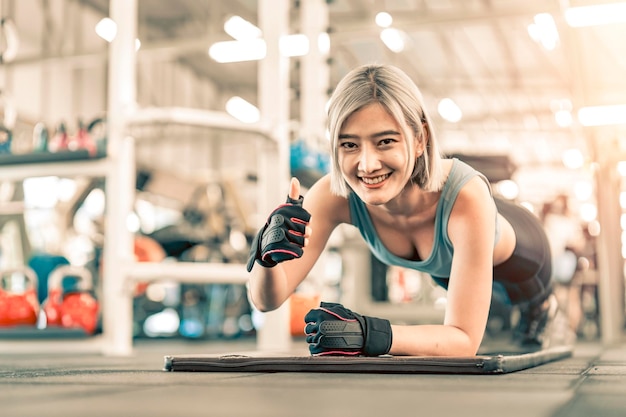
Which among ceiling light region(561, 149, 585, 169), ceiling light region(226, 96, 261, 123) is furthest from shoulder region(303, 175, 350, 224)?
ceiling light region(561, 149, 585, 169)

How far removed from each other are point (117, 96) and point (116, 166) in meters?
0.28

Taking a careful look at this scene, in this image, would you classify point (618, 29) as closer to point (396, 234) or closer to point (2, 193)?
point (396, 234)

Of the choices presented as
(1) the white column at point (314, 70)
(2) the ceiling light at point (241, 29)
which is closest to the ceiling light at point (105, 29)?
(2) the ceiling light at point (241, 29)

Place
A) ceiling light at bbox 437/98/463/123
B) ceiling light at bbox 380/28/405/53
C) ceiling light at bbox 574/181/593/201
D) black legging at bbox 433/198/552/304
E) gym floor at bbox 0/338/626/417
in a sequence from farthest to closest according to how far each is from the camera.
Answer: ceiling light at bbox 574/181/593/201 → ceiling light at bbox 437/98/463/123 → ceiling light at bbox 380/28/405/53 → black legging at bbox 433/198/552/304 → gym floor at bbox 0/338/626/417

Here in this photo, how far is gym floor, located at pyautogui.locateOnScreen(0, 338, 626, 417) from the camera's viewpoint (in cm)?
83

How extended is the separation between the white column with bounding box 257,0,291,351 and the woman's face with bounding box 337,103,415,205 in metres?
1.47

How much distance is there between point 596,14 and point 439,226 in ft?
8.14

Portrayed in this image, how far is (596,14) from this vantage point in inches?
142

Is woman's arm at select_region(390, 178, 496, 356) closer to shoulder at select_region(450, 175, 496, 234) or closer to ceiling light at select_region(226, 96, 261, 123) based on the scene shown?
shoulder at select_region(450, 175, 496, 234)

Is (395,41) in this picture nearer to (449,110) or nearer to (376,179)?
(449,110)

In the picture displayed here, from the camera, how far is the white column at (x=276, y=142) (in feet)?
9.61

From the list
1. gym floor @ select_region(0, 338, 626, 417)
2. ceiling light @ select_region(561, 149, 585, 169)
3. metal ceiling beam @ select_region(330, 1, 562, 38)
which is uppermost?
ceiling light @ select_region(561, 149, 585, 169)

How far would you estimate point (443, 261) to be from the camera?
174 centimetres

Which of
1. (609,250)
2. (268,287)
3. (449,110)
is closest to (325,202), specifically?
(268,287)
